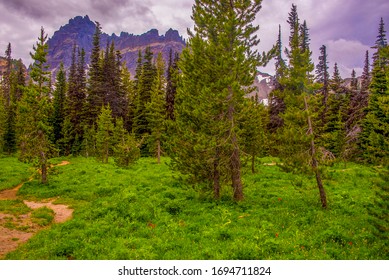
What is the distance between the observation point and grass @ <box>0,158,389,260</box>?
414 inches

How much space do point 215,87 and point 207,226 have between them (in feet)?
26.2

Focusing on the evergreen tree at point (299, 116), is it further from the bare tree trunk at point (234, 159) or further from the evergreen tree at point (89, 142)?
the evergreen tree at point (89, 142)

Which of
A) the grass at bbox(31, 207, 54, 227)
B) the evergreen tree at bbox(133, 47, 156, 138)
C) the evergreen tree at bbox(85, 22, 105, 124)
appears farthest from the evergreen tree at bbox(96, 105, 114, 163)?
the grass at bbox(31, 207, 54, 227)

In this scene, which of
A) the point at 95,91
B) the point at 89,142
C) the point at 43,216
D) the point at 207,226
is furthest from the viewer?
the point at 95,91

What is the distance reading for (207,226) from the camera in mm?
13477

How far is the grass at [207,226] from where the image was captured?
414 inches

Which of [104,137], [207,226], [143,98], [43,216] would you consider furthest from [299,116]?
[143,98]

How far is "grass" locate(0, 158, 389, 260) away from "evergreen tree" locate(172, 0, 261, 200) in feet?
7.75

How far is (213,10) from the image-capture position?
16984 millimetres

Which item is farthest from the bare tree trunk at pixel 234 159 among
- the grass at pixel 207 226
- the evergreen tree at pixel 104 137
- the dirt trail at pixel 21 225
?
the evergreen tree at pixel 104 137

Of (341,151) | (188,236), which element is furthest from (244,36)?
(341,151)

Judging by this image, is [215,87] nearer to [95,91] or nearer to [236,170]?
[236,170]

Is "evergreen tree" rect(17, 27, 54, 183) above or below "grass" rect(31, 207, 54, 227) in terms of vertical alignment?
above

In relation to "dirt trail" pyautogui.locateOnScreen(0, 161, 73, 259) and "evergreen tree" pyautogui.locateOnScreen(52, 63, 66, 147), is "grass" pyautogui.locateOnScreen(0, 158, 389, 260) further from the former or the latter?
"evergreen tree" pyautogui.locateOnScreen(52, 63, 66, 147)
